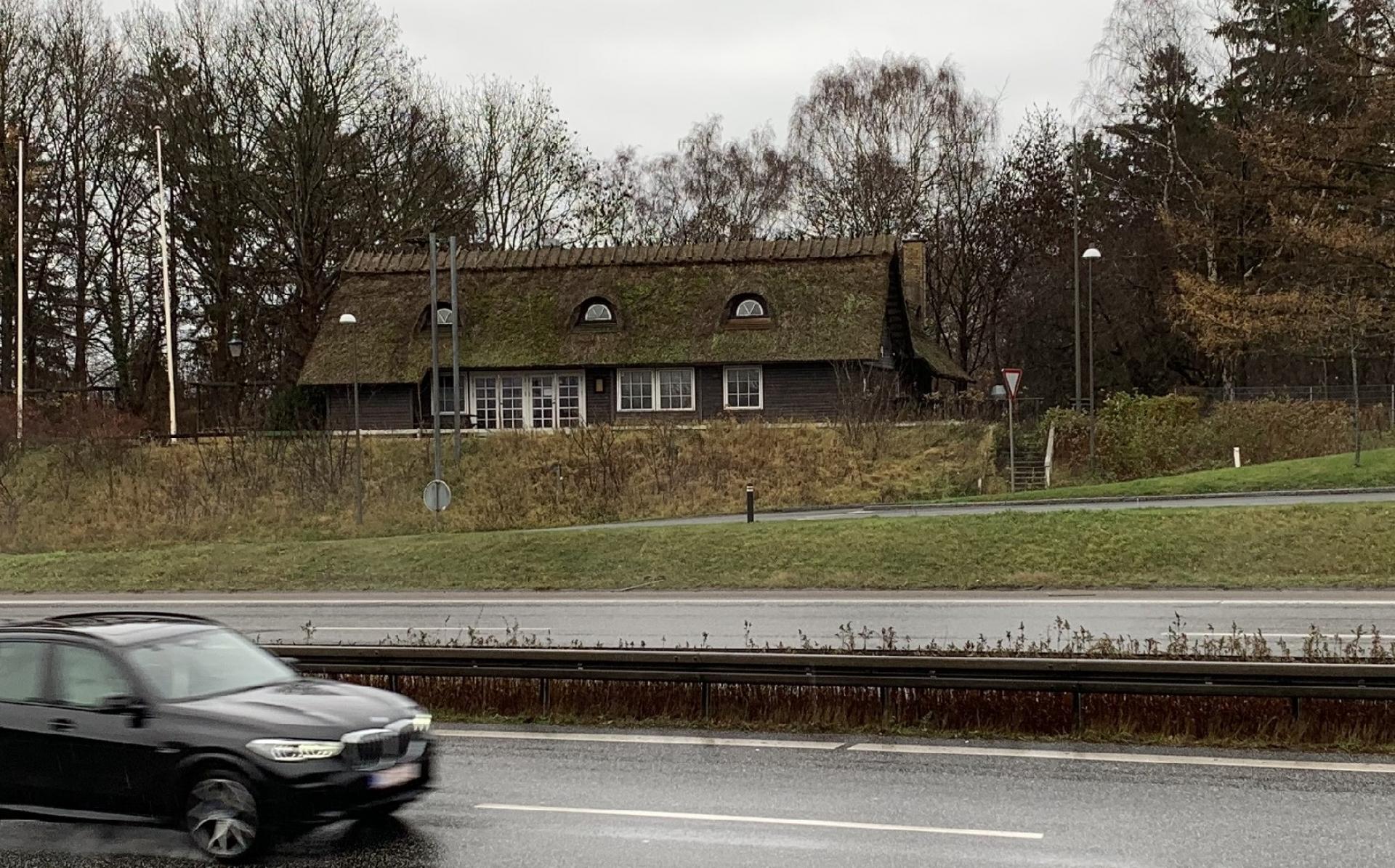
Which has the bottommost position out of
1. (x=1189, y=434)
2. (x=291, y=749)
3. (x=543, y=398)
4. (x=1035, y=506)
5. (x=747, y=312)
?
(x=291, y=749)

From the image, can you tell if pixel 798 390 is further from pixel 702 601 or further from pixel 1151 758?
pixel 1151 758

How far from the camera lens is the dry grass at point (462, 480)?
3606 centimetres

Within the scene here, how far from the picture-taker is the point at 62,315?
54562mm

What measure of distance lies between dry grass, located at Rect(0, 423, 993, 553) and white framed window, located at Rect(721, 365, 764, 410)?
4689 millimetres

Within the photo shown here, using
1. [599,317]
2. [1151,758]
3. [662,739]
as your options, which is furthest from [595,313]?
[1151,758]

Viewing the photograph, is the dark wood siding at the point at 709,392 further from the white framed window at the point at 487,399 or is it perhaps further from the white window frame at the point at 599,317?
the white framed window at the point at 487,399

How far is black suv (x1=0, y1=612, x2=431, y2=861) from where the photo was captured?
838 centimetres

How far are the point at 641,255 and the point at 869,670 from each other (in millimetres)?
38799

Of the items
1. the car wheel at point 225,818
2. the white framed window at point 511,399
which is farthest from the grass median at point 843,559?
the white framed window at point 511,399

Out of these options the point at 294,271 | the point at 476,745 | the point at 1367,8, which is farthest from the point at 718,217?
the point at 476,745

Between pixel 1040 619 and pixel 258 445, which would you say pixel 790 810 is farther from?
pixel 258 445

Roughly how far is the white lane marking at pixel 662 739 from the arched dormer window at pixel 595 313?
116 ft

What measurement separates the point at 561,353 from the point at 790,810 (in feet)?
125

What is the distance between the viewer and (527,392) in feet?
157
